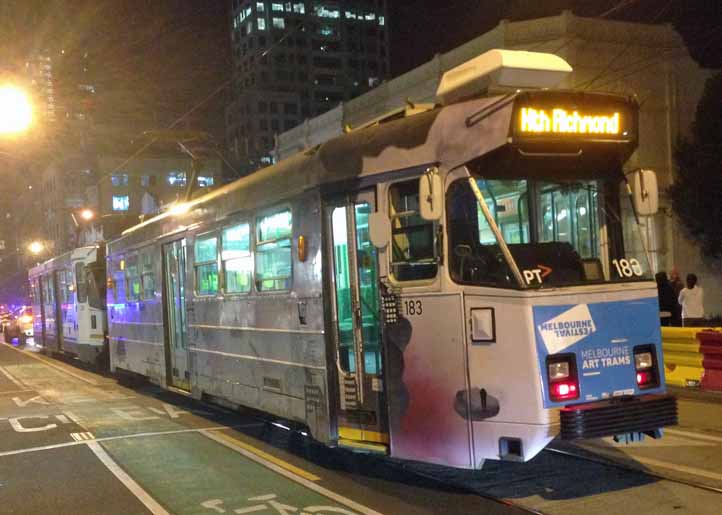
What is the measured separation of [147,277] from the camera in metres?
12.9

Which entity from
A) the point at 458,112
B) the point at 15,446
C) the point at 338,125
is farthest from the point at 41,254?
the point at 458,112

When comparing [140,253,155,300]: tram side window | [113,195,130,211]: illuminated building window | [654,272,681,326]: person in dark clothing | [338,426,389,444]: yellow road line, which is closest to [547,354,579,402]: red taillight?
[338,426,389,444]: yellow road line

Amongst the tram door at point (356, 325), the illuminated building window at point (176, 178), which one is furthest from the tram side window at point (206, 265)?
the illuminated building window at point (176, 178)

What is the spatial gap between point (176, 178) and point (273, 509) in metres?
86.3

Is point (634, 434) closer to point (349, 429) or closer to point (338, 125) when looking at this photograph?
point (349, 429)

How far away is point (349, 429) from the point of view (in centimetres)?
678

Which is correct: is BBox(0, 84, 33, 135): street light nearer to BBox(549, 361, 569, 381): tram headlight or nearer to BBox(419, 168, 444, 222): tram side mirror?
BBox(419, 168, 444, 222): tram side mirror

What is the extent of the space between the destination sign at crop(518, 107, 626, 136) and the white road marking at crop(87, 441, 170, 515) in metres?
4.39

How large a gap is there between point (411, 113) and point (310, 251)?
1.70m

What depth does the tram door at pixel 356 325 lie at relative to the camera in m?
6.52

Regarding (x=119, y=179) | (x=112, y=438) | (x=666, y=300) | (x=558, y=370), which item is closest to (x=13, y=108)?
(x=112, y=438)

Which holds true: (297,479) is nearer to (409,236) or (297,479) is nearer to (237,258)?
(409,236)

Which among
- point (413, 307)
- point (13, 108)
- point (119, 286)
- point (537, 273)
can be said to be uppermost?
point (13, 108)

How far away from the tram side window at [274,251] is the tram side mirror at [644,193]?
3.42 m
